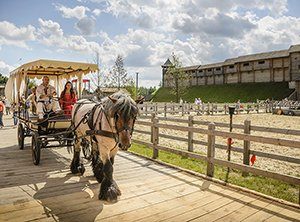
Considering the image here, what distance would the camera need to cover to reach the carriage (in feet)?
23.7

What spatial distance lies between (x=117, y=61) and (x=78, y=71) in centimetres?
3850

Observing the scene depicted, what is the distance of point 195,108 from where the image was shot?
31.7 m

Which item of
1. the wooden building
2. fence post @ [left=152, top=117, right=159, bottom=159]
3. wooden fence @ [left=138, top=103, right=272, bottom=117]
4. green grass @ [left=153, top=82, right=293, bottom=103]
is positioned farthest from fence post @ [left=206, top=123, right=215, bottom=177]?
green grass @ [left=153, top=82, right=293, bottom=103]

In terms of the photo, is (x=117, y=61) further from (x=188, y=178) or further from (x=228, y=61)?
(x=188, y=178)

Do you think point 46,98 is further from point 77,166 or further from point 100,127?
point 100,127

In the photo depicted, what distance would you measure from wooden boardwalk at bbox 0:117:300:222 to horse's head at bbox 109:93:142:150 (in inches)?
45.2

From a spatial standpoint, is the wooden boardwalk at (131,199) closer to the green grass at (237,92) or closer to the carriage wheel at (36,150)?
the carriage wheel at (36,150)

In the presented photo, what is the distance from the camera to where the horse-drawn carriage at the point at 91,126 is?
4480mm

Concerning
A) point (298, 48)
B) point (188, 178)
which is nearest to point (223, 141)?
point (188, 178)

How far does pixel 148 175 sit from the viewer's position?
21.2ft

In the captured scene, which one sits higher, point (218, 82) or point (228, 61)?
point (228, 61)

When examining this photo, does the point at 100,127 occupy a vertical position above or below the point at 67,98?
below

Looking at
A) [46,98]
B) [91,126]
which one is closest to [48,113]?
[46,98]

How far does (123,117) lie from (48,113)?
3989mm
